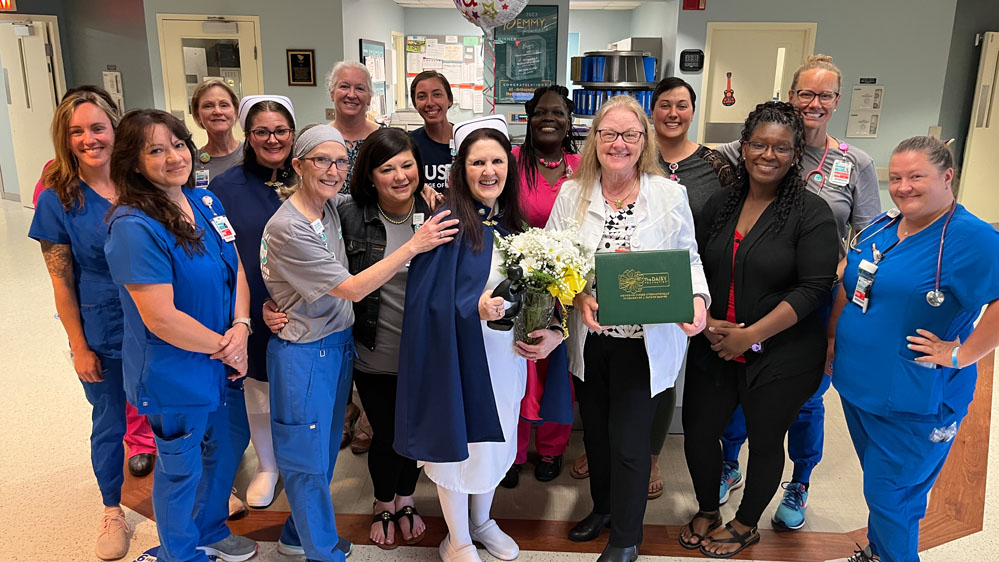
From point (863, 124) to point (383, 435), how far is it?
6.70 meters

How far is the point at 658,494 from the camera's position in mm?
2936

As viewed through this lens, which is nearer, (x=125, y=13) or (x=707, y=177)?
(x=707, y=177)

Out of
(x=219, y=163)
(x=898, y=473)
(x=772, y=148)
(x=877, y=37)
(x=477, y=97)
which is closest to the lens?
(x=898, y=473)

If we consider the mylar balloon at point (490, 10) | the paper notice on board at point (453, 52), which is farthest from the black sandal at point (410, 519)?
the paper notice on board at point (453, 52)

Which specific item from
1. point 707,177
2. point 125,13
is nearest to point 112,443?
point 707,177

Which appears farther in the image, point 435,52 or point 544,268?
point 435,52

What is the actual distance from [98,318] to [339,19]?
5.50m

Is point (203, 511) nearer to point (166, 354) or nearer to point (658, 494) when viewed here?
point (166, 354)

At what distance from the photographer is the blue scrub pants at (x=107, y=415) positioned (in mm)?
2451

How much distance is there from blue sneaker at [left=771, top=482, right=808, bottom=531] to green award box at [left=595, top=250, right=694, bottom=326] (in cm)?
121

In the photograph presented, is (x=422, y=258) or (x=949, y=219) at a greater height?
(x=949, y=219)

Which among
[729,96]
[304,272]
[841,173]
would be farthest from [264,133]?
[729,96]

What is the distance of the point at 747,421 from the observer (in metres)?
2.38

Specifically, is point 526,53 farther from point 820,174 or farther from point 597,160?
point 597,160
